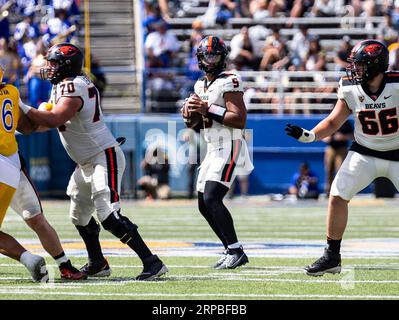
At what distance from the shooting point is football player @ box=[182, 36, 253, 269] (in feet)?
26.6

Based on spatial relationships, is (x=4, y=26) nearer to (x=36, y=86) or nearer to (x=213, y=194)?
(x=36, y=86)

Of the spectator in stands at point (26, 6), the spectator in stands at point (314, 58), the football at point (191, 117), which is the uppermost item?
the spectator in stands at point (26, 6)

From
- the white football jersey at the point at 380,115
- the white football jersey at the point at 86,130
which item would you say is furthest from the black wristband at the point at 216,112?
the white football jersey at the point at 380,115

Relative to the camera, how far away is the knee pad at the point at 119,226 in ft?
23.8

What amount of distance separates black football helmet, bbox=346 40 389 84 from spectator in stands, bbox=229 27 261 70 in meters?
10.9

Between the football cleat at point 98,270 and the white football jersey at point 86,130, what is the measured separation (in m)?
0.76

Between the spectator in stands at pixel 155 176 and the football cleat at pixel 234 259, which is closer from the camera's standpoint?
the football cleat at pixel 234 259

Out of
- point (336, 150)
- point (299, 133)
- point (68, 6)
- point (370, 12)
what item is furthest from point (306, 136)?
point (68, 6)

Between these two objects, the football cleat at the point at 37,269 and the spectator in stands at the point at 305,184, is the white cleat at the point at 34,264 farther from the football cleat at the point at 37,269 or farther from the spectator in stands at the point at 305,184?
the spectator in stands at the point at 305,184

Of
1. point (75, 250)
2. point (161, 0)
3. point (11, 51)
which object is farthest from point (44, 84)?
point (75, 250)

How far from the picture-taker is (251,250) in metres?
9.38

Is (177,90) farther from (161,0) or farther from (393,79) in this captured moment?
(393,79)

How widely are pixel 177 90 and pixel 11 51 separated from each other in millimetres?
3068

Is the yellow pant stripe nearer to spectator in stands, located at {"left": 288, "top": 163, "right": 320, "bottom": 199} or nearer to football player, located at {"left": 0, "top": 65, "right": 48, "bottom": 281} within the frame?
football player, located at {"left": 0, "top": 65, "right": 48, "bottom": 281}
